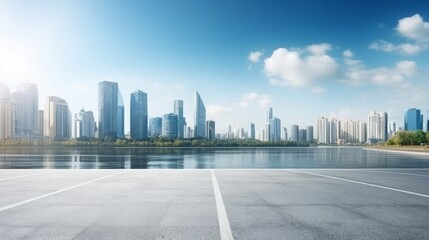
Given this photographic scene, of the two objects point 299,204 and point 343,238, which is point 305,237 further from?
point 299,204

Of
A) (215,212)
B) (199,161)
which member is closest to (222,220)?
(215,212)

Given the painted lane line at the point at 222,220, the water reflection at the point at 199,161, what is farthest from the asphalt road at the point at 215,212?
the water reflection at the point at 199,161

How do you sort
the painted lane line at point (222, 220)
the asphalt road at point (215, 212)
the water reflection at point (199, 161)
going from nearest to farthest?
the painted lane line at point (222, 220) < the asphalt road at point (215, 212) < the water reflection at point (199, 161)

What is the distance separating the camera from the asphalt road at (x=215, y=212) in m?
6.74

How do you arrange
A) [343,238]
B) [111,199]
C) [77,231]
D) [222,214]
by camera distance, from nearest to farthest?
1. [343,238]
2. [77,231]
3. [222,214]
4. [111,199]

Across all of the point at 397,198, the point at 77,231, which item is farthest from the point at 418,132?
the point at 77,231

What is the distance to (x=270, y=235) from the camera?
258 inches

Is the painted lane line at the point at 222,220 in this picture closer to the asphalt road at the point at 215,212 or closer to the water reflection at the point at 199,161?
the asphalt road at the point at 215,212

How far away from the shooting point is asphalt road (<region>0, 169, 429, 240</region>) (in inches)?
265

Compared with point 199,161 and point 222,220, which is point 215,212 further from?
point 199,161

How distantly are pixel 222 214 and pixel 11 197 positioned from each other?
7700mm

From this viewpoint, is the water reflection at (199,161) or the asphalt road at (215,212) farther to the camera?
the water reflection at (199,161)

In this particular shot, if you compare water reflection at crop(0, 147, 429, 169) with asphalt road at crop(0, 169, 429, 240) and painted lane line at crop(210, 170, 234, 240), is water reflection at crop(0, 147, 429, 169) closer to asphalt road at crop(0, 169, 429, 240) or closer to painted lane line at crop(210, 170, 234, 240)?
asphalt road at crop(0, 169, 429, 240)

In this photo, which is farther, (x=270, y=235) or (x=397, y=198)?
(x=397, y=198)
